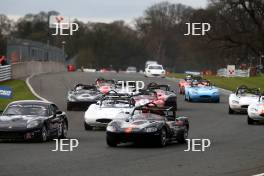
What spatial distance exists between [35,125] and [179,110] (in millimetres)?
18124

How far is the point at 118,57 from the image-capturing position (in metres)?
136

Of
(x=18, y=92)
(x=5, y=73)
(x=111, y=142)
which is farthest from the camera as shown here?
(x=5, y=73)

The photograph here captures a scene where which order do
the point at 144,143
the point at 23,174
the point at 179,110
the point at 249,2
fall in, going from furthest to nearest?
the point at 249,2, the point at 179,110, the point at 144,143, the point at 23,174

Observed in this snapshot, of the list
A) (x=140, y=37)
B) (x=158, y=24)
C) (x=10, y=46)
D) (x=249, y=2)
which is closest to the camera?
(x=249, y=2)

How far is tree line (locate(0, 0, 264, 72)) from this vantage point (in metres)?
82.6

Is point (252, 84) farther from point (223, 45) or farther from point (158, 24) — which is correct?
point (158, 24)

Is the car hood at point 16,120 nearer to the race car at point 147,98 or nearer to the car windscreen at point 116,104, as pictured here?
the car windscreen at point 116,104

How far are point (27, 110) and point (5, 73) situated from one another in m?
33.5

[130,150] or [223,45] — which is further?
[223,45]

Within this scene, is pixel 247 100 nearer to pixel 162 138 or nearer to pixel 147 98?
pixel 147 98

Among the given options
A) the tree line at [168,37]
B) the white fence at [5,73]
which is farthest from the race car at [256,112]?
the tree line at [168,37]

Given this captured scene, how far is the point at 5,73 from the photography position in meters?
55.1

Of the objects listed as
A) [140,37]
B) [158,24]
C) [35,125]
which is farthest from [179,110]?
[140,37]

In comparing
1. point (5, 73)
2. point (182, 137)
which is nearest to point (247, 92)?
point (182, 137)
